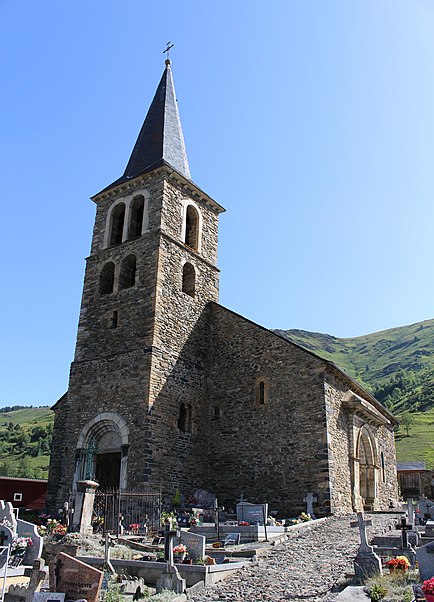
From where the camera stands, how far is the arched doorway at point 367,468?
2230 cm

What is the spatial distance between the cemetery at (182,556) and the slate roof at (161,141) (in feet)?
48.1

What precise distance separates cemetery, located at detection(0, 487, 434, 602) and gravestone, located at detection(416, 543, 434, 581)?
0.04 ft

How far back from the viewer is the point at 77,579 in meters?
8.05

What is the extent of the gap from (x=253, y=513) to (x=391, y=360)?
149718mm

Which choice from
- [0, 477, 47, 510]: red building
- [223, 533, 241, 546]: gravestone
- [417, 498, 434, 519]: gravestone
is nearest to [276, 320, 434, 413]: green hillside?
[0, 477, 47, 510]: red building

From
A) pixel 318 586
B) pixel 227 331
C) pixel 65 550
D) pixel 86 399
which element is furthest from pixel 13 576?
pixel 227 331

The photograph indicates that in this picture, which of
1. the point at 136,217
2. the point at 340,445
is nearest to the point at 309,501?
the point at 340,445

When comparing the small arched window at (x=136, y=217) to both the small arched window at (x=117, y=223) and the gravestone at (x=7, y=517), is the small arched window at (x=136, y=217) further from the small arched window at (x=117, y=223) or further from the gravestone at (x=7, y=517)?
the gravestone at (x=7, y=517)

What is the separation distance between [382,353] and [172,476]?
16111 centimetres

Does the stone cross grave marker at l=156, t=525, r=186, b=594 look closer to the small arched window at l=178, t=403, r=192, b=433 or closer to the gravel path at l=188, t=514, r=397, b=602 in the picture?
the gravel path at l=188, t=514, r=397, b=602

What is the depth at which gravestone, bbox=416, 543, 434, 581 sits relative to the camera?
7742 mm

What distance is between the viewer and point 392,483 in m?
26.4

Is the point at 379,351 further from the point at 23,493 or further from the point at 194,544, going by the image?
the point at 194,544

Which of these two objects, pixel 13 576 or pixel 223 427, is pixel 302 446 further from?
pixel 13 576
